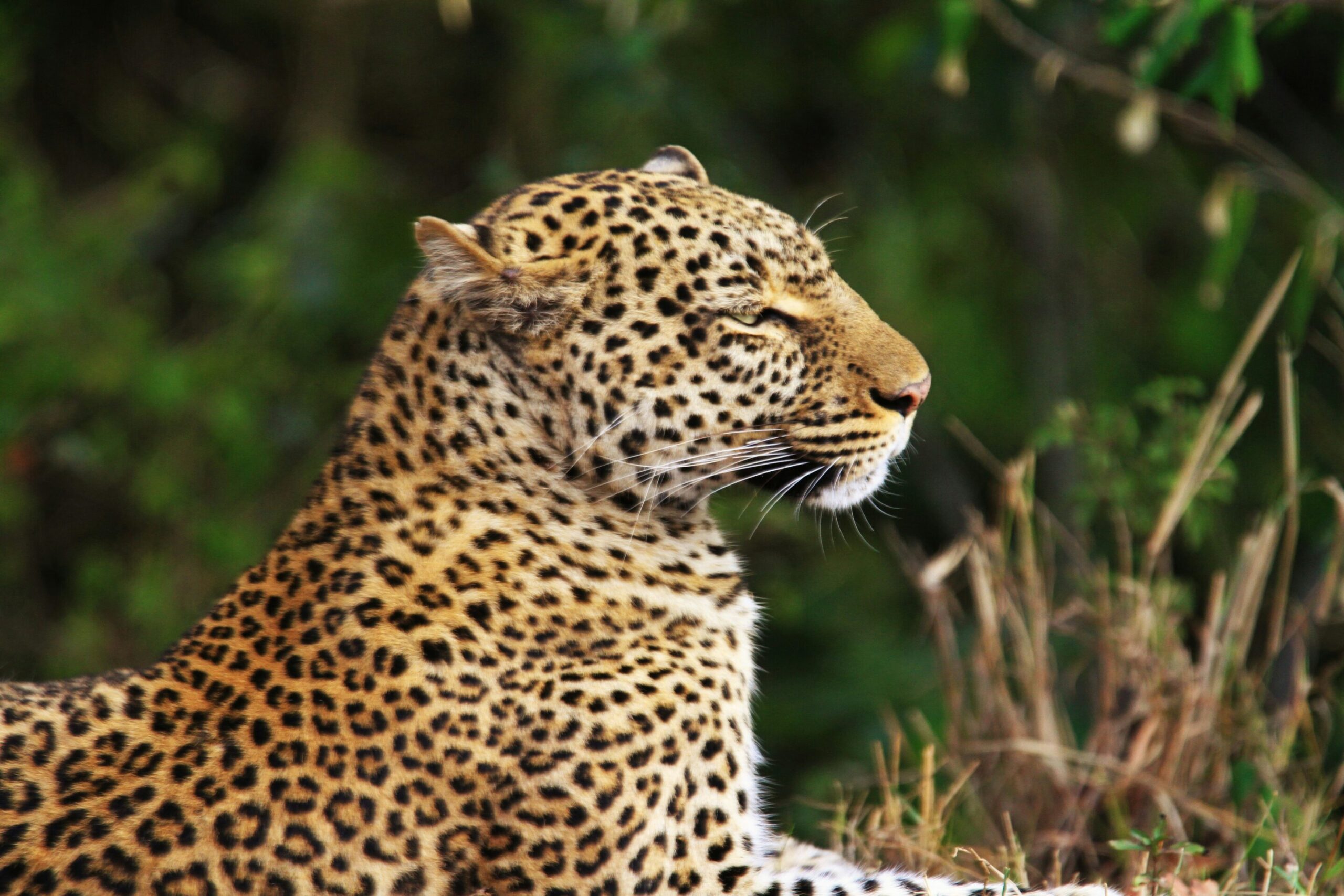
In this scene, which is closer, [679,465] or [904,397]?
[679,465]

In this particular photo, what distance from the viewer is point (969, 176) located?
1069 centimetres

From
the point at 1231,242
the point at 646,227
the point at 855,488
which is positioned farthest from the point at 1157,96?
the point at 646,227

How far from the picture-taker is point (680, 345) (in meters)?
4.06

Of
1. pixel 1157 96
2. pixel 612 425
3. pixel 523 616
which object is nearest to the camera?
pixel 523 616

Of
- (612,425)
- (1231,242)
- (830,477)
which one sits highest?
(1231,242)

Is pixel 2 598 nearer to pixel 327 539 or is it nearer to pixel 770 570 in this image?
pixel 770 570

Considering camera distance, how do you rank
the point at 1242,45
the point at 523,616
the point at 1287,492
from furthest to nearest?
the point at 1242,45
the point at 1287,492
the point at 523,616

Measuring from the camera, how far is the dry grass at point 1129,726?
15.6 feet

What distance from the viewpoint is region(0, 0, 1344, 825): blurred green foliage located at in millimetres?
9312

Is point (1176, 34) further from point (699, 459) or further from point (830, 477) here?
point (699, 459)

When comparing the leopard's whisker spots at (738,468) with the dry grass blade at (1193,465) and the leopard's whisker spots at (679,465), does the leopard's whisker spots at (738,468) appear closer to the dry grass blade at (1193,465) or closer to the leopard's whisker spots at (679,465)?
the leopard's whisker spots at (679,465)

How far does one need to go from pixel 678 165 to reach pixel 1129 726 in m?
2.30

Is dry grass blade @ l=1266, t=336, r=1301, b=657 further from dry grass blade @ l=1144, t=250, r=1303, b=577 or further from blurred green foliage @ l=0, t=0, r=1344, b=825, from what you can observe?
blurred green foliage @ l=0, t=0, r=1344, b=825

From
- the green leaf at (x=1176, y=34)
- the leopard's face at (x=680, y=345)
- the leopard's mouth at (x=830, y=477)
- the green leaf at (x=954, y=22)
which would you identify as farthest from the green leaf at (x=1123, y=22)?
the leopard's mouth at (x=830, y=477)
